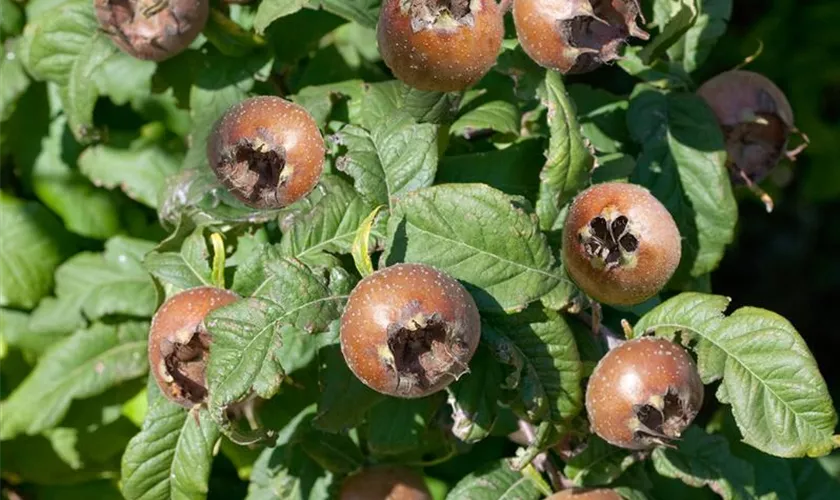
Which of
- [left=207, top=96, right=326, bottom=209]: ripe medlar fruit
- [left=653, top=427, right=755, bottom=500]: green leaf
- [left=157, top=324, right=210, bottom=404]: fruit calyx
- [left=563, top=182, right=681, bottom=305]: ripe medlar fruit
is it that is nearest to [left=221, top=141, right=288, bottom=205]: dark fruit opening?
[left=207, top=96, right=326, bottom=209]: ripe medlar fruit

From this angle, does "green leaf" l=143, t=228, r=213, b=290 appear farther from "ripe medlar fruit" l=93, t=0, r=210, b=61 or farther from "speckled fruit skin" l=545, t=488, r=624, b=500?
"speckled fruit skin" l=545, t=488, r=624, b=500

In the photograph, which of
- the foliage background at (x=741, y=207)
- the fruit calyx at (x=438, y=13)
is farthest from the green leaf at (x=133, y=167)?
the fruit calyx at (x=438, y=13)

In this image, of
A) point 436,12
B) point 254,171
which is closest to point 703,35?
point 436,12

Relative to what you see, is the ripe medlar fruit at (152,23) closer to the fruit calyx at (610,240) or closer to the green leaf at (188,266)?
the green leaf at (188,266)

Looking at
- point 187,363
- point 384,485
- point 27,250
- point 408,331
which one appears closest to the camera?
point 408,331

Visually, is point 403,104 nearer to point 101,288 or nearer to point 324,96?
point 324,96
